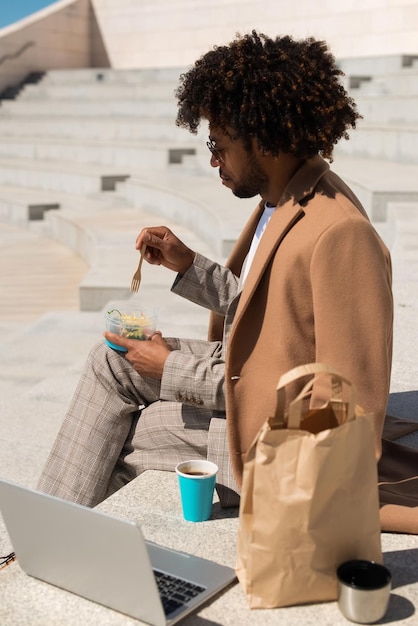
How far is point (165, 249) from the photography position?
2555 millimetres

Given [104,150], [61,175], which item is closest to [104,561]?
[61,175]

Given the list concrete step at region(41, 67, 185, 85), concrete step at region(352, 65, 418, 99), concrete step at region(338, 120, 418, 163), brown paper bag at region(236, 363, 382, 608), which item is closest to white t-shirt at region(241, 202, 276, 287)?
brown paper bag at region(236, 363, 382, 608)

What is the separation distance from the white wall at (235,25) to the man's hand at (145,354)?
10732mm

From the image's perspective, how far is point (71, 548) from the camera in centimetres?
177

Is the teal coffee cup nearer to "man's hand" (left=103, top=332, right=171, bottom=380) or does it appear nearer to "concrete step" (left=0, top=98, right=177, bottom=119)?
"man's hand" (left=103, top=332, right=171, bottom=380)

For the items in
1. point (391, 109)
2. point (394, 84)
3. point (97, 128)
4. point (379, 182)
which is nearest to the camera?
point (379, 182)

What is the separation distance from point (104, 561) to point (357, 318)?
71cm

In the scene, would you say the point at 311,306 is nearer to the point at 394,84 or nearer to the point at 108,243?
the point at 108,243

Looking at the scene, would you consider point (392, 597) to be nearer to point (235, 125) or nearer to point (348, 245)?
point (348, 245)

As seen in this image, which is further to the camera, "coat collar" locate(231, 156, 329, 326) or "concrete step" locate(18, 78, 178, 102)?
"concrete step" locate(18, 78, 178, 102)

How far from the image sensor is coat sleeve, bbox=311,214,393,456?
1.91 metres

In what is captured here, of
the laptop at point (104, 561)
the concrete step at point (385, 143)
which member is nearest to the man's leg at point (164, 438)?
the laptop at point (104, 561)

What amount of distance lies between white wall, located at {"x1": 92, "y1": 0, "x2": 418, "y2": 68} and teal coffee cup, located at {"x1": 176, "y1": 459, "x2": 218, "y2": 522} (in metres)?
11.0

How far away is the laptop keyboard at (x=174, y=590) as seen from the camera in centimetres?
179
